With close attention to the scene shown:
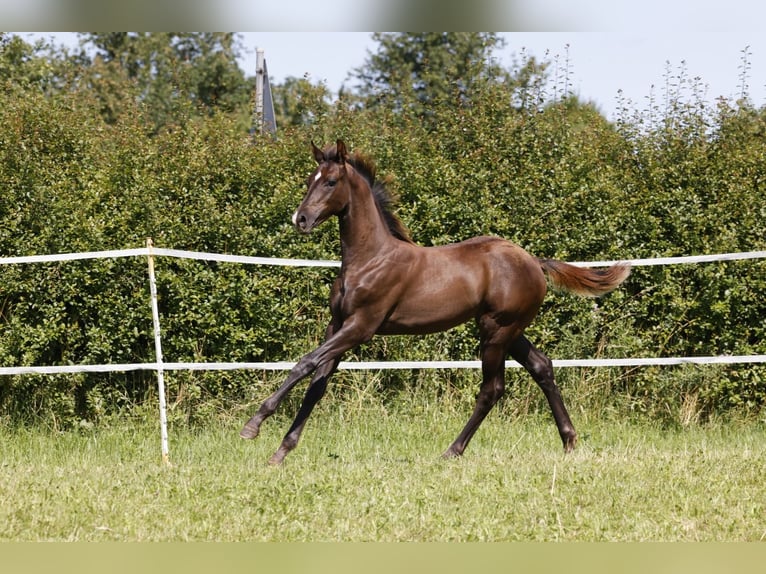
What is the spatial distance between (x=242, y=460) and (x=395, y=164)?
333 centimetres

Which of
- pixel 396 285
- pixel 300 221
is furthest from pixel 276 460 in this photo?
pixel 300 221

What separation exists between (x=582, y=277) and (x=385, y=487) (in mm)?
2427

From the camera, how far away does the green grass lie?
415cm

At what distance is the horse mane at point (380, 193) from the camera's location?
6.14 meters

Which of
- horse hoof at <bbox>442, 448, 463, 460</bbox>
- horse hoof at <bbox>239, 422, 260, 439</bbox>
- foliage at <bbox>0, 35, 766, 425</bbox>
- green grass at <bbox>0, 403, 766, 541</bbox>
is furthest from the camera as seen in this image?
foliage at <bbox>0, 35, 766, 425</bbox>

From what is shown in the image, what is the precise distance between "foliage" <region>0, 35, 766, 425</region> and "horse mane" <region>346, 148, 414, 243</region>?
1578 millimetres

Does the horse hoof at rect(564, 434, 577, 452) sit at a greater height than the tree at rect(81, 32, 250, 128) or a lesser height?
lesser

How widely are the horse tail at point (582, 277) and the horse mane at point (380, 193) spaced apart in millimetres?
1108

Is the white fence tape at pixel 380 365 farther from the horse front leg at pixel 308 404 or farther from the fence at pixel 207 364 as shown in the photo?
the horse front leg at pixel 308 404

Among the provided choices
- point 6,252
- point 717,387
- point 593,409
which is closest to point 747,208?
point 717,387

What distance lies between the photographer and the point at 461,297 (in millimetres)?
6102

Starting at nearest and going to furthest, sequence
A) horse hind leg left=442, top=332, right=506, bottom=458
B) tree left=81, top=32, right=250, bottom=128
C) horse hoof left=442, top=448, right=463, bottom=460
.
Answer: horse hoof left=442, top=448, right=463, bottom=460, horse hind leg left=442, top=332, right=506, bottom=458, tree left=81, top=32, right=250, bottom=128

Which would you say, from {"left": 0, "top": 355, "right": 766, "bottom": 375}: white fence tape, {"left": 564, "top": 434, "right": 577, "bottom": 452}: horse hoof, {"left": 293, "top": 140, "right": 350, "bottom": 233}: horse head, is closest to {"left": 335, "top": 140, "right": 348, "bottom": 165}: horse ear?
{"left": 293, "top": 140, "right": 350, "bottom": 233}: horse head

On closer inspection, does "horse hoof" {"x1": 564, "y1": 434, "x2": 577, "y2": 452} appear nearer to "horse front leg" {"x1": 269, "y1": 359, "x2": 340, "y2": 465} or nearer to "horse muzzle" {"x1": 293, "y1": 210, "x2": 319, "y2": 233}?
"horse front leg" {"x1": 269, "y1": 359, "x2": 340, "y2": 465}
